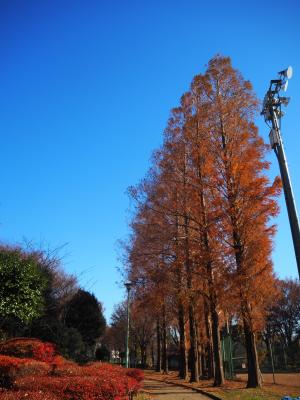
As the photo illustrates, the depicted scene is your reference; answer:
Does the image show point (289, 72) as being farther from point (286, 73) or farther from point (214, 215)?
point (214, 215)

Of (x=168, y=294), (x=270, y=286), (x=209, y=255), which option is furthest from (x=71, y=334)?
(x=270, y=286)

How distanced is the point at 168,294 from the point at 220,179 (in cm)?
630

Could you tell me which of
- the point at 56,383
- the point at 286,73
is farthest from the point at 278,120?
the point at 56,383

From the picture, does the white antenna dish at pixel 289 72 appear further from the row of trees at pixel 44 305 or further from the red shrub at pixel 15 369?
the row of trees at pixel 44 305

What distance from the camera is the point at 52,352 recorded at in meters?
13.8

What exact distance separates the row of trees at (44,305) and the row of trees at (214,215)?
5055mm

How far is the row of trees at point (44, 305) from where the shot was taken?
47.8 ft

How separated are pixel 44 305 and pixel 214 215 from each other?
11.4m

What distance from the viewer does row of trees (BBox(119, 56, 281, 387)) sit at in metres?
14.5

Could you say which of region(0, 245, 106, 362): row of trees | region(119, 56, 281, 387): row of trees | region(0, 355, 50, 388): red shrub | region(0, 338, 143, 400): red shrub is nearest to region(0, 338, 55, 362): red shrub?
region(0, 245, 106, 362): row of trees

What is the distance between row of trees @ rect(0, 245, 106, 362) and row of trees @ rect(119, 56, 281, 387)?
505 centimetres

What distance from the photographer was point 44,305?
69.1ft

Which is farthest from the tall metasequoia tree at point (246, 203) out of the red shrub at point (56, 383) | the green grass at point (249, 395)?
the red shrub at point (56, 383)

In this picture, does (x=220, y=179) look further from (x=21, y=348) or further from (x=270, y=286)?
(x=21, y=348)
